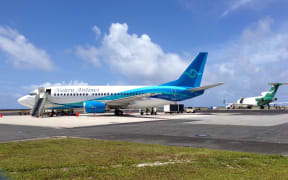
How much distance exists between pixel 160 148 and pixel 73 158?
11.4ft

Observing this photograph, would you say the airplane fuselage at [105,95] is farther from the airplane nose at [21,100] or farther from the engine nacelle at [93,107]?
Answer: the engine nacelle at [93,107]

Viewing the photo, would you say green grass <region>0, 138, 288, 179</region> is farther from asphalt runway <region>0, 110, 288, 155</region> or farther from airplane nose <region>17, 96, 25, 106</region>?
airplane nose <region>17, 96, 25, 106</region>

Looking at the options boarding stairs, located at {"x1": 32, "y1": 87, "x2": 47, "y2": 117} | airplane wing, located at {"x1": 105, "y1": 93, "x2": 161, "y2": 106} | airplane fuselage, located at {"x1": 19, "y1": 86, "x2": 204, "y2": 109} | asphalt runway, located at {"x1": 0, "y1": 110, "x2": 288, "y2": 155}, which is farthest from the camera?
airplane fuselage, located at {"x1": 19, "y1": 86, "x2": 204, "y2": 109}

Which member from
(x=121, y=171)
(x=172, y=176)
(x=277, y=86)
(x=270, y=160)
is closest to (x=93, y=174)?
(x=121, y=171)

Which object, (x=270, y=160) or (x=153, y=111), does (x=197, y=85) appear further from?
(x=270, y=160)

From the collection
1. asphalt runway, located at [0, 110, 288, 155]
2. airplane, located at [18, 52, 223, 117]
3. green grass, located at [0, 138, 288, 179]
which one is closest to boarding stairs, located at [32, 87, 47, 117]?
airplane, located at [18, 52, 223, 117]

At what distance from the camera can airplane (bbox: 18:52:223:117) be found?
3622 cm

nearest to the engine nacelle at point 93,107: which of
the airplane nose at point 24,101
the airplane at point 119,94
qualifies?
the airplane at point 119,94

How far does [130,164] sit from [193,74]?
34615 millimetres

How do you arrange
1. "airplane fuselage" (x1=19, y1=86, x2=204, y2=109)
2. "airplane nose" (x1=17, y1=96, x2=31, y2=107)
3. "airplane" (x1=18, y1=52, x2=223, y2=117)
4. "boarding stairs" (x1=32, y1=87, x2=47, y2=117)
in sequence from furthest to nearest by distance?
1. "airplane nose" (x1=17, y1=96, x2=31, y2=107)
2. "airplane fuselage" (x1=19, y1=86, x2=204, y2=109)
3. "airplane" (x1=18, y1=52, x2=223, y2=117)
4. "boarding stairs" (x1=32, y1=87, x2=47, y2=117)

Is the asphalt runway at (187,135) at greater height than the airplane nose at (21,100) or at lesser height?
lesser

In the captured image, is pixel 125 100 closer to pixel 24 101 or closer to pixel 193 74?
pixel 193 74

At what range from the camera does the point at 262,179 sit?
546 centimetres

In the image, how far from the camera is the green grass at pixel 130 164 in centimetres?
578
